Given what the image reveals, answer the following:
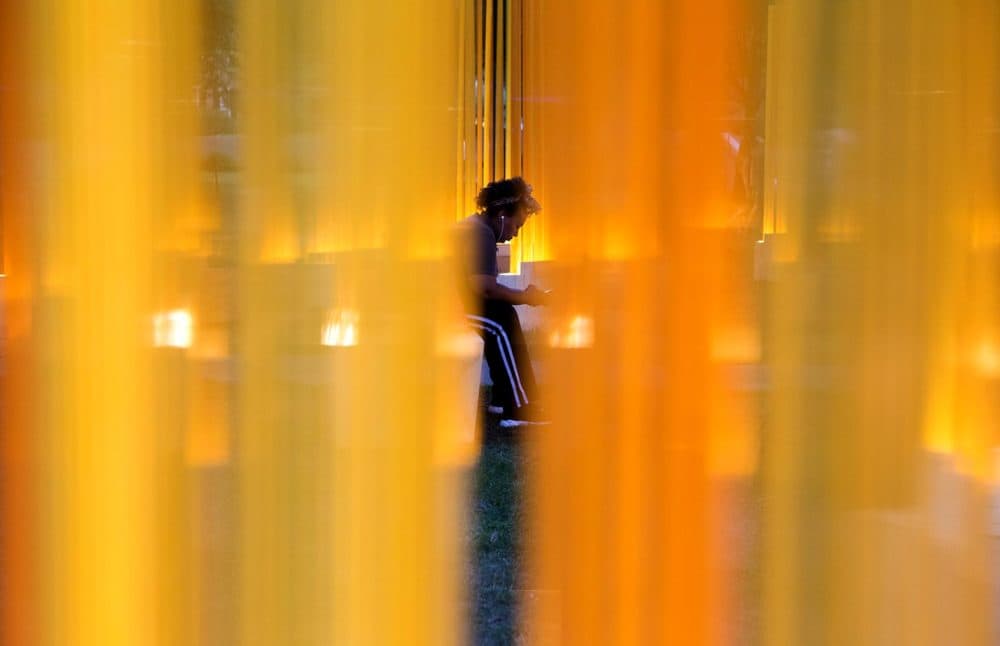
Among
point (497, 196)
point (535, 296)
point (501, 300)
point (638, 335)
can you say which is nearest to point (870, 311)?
point (638, 335)

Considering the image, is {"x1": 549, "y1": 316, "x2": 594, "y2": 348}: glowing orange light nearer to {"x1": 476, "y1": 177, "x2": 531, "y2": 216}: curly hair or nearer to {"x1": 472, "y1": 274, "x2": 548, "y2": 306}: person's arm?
{"x1": 472, "y1": 274, "x2": 548, "y2": 306}: person's arm

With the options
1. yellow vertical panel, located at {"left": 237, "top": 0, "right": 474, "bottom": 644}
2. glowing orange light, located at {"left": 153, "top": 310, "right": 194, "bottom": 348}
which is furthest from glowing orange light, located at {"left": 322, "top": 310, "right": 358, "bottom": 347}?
glowing orange light, located at {"left": 153, "top": 310, "right": 194, "bottom": 348}

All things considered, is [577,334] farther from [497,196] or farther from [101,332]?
[497,196]

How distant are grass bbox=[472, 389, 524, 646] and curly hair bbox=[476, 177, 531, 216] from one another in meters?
0.95

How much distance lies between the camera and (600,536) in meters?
1.85

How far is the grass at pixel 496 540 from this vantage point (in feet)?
6.58

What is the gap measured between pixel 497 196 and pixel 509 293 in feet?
2.92

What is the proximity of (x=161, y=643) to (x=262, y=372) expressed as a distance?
0.44 meters

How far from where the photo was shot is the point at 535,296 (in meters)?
2.02

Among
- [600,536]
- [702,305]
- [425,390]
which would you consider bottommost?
[600,536]

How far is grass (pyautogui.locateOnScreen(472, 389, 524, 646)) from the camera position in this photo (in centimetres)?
201

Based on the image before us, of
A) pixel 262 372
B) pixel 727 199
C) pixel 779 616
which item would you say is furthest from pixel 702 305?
pixel 262 372

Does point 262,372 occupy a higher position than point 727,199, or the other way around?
point 727,199

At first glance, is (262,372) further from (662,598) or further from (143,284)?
(662,598)
